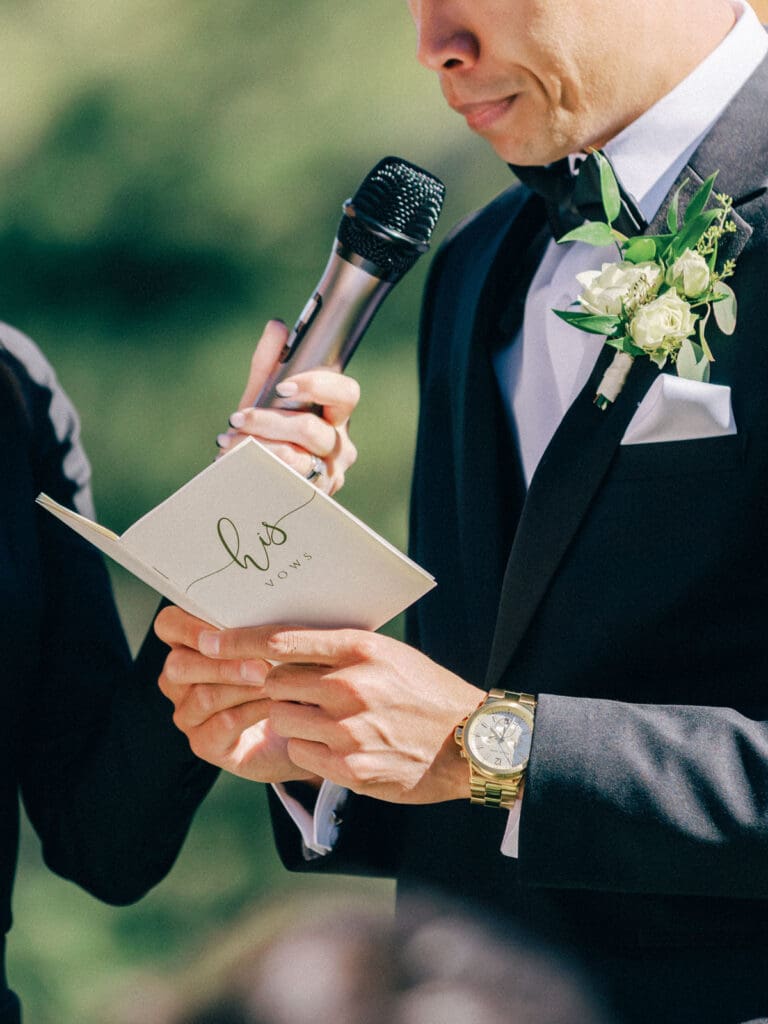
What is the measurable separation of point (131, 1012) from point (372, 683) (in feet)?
5.10

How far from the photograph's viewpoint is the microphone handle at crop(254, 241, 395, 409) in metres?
1.54

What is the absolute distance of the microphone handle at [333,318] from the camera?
1.54m

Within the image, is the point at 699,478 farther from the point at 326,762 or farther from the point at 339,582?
the point at 326,762

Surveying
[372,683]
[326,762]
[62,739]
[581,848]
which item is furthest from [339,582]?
[62,739]

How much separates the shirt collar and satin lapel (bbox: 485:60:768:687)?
6 cm

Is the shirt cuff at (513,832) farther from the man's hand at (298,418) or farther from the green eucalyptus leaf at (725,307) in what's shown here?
the green eucalyptus leaf at (725,307)

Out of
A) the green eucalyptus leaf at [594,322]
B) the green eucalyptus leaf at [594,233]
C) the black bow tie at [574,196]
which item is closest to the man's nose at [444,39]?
the black bow tie at [574,196]

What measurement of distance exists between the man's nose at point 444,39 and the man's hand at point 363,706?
829 millimetres

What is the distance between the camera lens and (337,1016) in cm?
228

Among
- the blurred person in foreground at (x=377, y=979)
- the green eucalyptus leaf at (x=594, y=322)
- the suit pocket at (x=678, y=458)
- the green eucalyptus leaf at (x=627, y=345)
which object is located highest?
the green eucalyptus leaf at (x=594, y=322)

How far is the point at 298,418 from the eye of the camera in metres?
1.53

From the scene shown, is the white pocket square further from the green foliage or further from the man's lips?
the man's lips

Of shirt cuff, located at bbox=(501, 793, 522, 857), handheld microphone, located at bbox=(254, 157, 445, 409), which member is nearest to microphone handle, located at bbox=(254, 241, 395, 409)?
handheld microphone, located at bbox=(254, 157, 445, 409)

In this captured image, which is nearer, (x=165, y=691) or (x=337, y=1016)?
(x=165, y=691)
